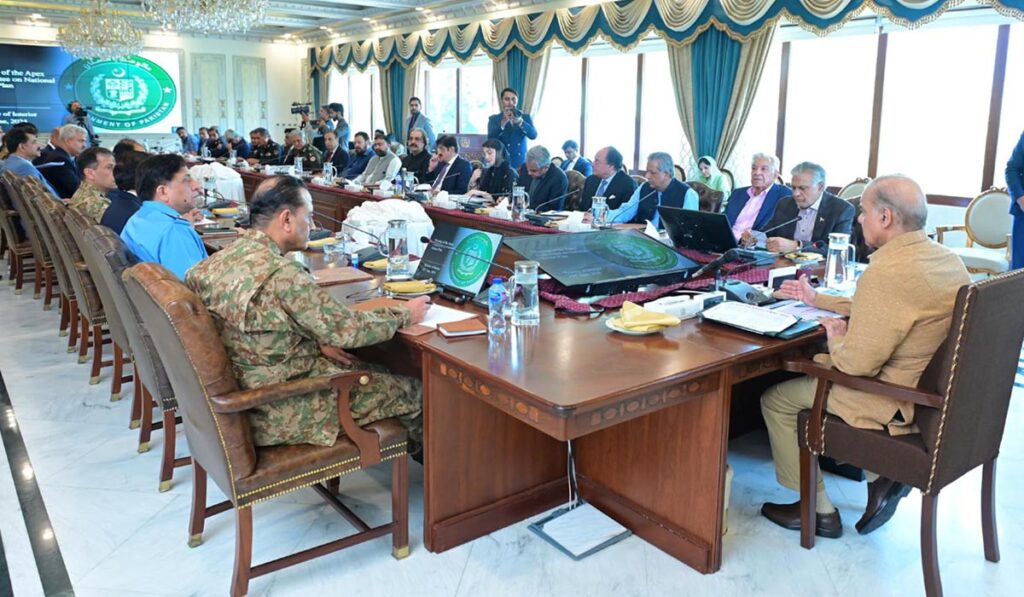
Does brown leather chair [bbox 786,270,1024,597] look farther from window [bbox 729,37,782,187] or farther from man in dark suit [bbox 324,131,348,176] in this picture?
man in dark suit [bbox 324,131,348,176]

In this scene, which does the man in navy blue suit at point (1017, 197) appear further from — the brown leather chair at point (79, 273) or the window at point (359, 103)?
the window at point (359, 103)

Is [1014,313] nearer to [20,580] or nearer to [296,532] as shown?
[296,532]

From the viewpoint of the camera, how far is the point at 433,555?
7.48 feet

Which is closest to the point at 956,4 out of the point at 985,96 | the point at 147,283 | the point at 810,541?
the point at 985,96

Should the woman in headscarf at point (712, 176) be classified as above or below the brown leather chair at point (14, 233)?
above

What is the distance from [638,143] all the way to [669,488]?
7.30 m

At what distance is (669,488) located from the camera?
7.43ft

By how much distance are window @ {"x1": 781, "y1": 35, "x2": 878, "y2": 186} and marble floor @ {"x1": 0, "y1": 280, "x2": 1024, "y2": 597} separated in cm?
476

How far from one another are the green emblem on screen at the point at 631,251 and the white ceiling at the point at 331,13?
6.29 metres

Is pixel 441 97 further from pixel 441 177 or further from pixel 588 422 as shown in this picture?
pixel 588 422

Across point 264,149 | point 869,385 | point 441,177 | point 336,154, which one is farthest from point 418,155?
point 869,385

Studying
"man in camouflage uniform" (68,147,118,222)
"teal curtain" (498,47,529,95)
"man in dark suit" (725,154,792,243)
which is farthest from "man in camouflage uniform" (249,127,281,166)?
"man in dark suit" (725,154,792,243)

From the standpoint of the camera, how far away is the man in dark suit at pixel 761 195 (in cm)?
437

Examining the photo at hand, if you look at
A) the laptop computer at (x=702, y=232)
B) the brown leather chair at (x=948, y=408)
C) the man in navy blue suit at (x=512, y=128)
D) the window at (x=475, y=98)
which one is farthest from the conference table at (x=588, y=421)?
the window at (x=475, y=98)
